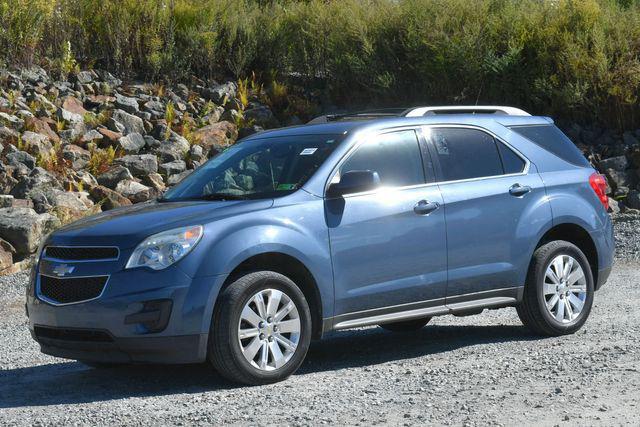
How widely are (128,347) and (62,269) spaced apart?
72 centimetres

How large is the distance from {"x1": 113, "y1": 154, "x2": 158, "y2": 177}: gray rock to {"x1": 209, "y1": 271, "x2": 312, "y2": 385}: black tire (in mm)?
9858

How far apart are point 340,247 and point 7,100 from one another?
1133cm

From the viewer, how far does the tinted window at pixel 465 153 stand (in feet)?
27.3

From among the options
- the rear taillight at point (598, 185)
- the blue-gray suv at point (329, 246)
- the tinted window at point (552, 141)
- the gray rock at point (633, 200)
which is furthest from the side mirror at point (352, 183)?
the gray rock at point (633, 200)

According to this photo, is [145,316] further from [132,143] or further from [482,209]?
[132,143]

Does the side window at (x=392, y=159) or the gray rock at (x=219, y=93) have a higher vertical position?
the gray rock at (x=219, y=93)

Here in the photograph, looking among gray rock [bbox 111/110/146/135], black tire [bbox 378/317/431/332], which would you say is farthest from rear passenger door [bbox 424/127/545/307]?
gray rock [bbox 111/110/146/135]

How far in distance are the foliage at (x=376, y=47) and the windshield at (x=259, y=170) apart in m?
10.6

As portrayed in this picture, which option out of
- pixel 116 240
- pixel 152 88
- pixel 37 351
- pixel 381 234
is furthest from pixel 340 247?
pixel 152 88

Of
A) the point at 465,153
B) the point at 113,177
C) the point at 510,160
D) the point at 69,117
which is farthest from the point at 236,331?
the point at 69,117

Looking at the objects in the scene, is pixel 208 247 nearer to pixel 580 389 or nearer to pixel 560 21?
pixel 580 389

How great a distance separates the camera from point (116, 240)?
22.7 ft

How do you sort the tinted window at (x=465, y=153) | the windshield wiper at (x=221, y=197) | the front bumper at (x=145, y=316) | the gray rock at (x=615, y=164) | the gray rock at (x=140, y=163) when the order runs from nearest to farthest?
the front bumper at (x=145, y=316)
the windshield wiper at (x=221, y=197)
the tinted window at (x=465, y=153)
the gray rock at (x=140, y=163)
the gray rock at (x=615, y=164)

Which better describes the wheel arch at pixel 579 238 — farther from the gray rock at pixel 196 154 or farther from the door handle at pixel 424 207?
the gray rock at pixel 196 154
